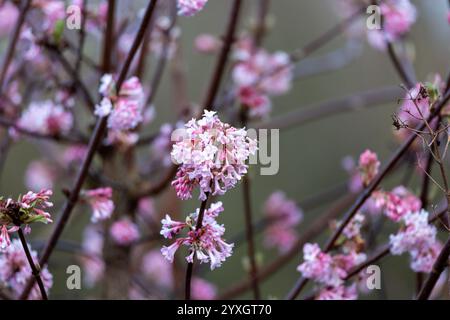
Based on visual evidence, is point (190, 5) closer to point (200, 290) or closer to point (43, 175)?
point (200, 290)

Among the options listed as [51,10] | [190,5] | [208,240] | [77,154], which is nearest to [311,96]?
[77,154]

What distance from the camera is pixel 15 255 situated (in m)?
1.27

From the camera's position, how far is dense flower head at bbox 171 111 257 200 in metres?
0.92

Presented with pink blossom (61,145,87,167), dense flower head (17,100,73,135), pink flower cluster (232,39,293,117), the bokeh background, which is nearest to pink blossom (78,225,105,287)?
pink blossom (61,145,87,167)

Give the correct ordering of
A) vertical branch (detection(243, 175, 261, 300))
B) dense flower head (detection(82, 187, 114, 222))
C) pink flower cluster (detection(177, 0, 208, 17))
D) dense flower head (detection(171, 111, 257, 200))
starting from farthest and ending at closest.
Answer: vertical branch (detection(243, 175, 261, 300)) → dense flower head (detection(82, 187, 114, 222)) → pink flower cluster (detection(177, 0, 208, 17)) → dense flower head (detection(171, 111, 257, 200))

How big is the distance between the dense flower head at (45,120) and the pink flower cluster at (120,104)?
1.51ft

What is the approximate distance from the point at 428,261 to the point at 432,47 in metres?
4.42

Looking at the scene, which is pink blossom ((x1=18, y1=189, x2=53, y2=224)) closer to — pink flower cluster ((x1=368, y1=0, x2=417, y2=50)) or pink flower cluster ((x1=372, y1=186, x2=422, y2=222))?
pink flower cluster ((x1=372, y1=186, x2=422, y2=222))

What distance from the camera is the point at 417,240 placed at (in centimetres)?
129

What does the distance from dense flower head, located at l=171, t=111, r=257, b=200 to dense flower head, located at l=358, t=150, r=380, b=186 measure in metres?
0.45

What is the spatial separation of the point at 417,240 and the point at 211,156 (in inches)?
21.7

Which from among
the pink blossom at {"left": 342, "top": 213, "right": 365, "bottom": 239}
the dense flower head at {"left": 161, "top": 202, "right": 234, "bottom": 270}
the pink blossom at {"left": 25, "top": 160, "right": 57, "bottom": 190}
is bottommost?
the dense flower head at {"left": 161, "top": 202, "right": 234, "bottom": 270}

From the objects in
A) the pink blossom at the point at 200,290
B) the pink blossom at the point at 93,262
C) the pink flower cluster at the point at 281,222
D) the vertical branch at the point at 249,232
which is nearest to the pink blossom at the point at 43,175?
the pink blossom at the point at 93,262
